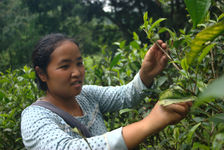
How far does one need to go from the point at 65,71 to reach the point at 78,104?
0.95 feet

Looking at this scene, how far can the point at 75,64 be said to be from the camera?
1.35 metres

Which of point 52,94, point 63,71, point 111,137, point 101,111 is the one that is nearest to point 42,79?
point 52,94

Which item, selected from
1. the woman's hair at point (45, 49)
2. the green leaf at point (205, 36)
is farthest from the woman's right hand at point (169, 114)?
the woman's hair at point (45, 49)

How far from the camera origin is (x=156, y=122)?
2.72 ft

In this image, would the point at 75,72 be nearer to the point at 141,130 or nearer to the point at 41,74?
the point at 41,74

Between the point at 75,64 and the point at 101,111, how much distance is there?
17.0 inches

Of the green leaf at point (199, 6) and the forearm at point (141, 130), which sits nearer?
the green leaf at point (199, 6)

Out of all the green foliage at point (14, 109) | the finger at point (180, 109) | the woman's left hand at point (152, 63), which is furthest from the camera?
the green foliage at point (14, 109)

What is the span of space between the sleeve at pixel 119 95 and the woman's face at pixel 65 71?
0.87 feet

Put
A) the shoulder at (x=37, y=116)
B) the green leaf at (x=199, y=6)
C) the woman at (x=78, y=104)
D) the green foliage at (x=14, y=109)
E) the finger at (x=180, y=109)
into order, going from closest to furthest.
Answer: the green leaf at (x=199, y=6) → the finger at (x=180, y=109) → the woman at (x=78, y=104) → the shoulder at (x=37, y=116) → the green foliage at (x=14, y=109)

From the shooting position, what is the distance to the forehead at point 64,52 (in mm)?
1344

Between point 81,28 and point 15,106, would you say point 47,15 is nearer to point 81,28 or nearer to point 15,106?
point 81,28

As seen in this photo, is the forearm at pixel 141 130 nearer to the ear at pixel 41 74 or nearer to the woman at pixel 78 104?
the woman at pixel 78 104

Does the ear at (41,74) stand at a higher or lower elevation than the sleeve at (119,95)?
higher
